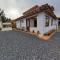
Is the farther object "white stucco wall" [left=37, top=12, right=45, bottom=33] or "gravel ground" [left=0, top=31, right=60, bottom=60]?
"white stucco wall" [left=37, top=12, right=45, bottom=33]

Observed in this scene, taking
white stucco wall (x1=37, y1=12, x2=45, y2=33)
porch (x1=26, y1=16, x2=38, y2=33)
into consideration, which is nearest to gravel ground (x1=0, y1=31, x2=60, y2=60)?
white stucco wall (x1=37, y1=12, x2=45, y2=33)

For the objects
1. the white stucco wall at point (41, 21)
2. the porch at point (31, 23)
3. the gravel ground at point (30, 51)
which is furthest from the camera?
the porch at point (31, 23)

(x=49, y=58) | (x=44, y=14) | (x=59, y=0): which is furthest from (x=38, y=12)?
(x=49, y=58)

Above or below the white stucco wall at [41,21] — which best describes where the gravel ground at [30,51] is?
below

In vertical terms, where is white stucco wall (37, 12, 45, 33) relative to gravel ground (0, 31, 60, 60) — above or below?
above

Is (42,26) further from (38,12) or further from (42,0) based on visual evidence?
(42,0)

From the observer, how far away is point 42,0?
2364cm

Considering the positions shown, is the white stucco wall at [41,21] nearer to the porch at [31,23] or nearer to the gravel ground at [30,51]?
the porch at [31,23]

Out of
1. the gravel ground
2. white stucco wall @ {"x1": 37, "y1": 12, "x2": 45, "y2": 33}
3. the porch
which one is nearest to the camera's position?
the gravel ground

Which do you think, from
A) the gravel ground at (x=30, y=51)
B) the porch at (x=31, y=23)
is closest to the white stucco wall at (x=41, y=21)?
the porch at (x=31, y=23)

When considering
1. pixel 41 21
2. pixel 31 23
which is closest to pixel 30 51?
pixel 41 21

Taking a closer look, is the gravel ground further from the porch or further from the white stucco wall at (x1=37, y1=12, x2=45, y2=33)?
the porch

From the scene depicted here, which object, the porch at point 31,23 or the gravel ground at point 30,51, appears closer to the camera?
the gravel ground at point 30,51

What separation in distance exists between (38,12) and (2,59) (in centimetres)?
1171
